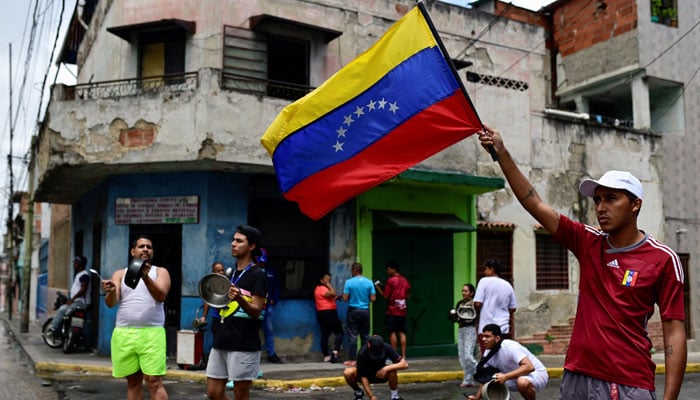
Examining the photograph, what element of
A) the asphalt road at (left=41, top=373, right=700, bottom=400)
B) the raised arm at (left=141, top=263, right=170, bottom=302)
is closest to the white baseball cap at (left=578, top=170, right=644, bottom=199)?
the raised arm at (left=141, top=263, right=170, bottom=302)

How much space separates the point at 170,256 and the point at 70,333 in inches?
96.6

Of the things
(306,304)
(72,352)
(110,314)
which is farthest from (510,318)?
(72,352)

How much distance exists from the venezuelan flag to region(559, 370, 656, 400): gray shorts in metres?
1.92

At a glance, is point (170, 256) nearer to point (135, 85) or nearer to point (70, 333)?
point (70, 333)

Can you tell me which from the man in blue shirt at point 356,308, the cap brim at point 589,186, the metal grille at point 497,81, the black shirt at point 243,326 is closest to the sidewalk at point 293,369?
the man in blue shirt at point 356,308

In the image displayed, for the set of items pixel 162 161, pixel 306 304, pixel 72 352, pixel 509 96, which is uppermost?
pixel 509 96

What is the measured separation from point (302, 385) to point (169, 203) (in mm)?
4646

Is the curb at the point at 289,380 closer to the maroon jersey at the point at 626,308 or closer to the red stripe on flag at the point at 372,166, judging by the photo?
the red stripe on flag at the point at 372,166

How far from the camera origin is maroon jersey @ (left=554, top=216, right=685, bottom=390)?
3066 millimetres

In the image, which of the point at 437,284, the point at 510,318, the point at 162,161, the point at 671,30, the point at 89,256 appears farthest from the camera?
the point at 671,30

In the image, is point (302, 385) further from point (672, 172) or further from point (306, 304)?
point (672, 172)

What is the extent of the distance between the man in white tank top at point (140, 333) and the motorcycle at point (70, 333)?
816 cm

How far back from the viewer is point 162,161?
1186cm

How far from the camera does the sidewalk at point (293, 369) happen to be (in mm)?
10205
